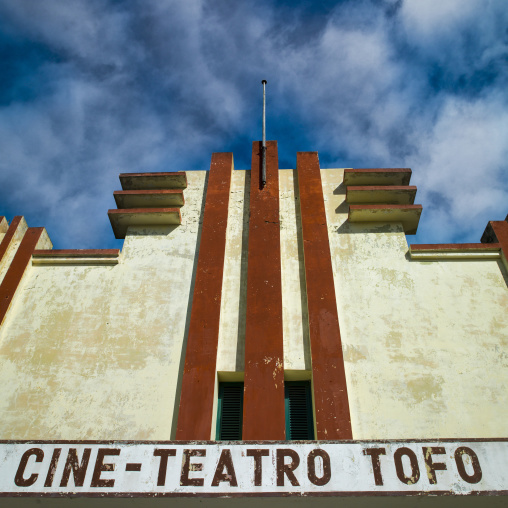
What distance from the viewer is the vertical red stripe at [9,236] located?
12253mm

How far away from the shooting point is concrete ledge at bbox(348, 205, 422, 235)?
41.1 feet

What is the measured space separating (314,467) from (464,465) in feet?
6.50

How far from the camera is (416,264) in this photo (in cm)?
1180

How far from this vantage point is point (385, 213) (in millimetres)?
12625

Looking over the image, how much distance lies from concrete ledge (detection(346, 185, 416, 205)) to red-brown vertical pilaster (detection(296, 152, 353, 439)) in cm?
84

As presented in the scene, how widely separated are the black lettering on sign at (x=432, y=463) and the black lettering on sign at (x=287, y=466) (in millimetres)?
1708

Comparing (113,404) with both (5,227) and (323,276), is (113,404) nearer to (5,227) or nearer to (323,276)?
(323,276)

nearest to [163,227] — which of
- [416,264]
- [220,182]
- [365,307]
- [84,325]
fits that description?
[220,182]

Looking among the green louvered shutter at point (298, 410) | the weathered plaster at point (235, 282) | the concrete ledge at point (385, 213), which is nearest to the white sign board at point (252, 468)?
the green louvered shutter at point (298, 410)

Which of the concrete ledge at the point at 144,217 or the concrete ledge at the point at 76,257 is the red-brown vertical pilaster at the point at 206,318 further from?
the concrete ledge at the point at 76,257

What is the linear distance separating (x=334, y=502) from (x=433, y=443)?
156cm

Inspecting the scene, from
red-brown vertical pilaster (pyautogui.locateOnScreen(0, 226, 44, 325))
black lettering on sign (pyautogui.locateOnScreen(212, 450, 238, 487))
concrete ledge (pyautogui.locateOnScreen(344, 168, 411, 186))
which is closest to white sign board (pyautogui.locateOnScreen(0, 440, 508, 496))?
black lettering on sign (pyautogui.locateOnScreen(212, 450, 238, 487))

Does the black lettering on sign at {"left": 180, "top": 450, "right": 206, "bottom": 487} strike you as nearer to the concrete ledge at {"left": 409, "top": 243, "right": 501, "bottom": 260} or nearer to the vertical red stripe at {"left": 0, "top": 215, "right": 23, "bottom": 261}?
the concrete ledge at {"left": 409, "top": 243, "right": 501, "bottom": 260}

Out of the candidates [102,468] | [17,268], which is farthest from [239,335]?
[17,268]
